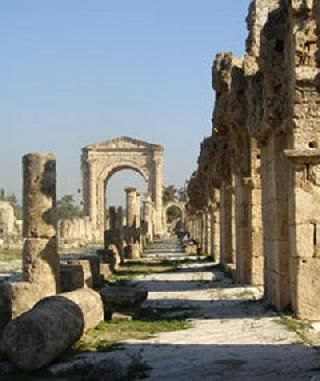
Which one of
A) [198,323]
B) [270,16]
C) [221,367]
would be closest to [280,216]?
[198,323]

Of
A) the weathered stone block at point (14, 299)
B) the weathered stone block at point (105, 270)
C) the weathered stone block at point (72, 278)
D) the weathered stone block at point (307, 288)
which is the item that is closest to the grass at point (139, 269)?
the weathered stone block at point (105, 270)

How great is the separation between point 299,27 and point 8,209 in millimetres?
37741

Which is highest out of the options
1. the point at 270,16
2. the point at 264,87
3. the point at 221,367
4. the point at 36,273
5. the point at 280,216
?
the point at 270,16

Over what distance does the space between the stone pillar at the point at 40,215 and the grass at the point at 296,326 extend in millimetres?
3900

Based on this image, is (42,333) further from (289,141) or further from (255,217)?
(255,217)

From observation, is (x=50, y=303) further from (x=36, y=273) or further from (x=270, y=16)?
(x=270, y=16)

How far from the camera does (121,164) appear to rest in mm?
74125

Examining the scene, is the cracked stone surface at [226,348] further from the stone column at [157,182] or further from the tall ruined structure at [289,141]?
the stone column at [157,182]

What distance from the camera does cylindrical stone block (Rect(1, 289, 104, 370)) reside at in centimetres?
823

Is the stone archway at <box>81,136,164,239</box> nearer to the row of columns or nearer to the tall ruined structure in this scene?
the row of columns

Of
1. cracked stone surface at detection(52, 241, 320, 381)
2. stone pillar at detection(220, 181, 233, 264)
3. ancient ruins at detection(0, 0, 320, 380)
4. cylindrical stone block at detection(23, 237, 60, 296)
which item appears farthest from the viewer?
stone pillar at detection(220, 181, 233, 264)

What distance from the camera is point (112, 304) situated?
12.3 meters

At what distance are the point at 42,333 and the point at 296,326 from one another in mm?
3819

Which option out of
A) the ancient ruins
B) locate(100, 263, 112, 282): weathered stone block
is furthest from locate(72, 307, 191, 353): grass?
locate(100, 263, 112, 282): weathered stone block
